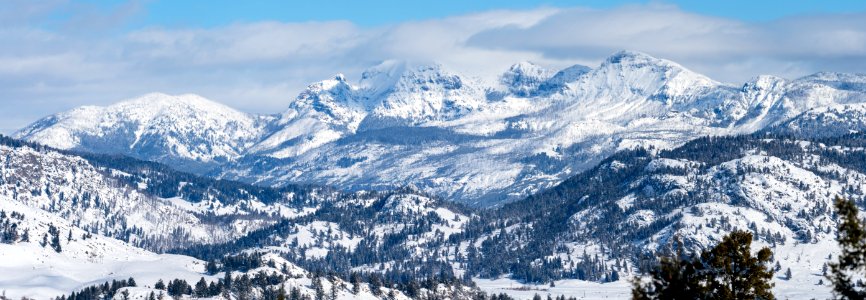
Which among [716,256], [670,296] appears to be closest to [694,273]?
[670,296]

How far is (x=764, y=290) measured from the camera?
316 ft

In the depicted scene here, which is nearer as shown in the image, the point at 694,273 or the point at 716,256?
the point at 694,273

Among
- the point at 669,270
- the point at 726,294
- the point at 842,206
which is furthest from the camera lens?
the point at 726,294

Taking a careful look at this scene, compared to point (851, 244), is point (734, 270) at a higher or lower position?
lower

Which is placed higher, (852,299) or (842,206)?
(842,206)

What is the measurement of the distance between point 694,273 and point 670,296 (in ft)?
16.3

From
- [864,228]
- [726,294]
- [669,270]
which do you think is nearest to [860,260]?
[864,228]

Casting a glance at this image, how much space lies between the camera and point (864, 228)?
7275 cm

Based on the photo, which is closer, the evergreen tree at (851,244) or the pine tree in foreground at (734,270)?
the evergreen tree at (851,244)

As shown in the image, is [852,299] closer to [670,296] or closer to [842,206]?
[842,206]

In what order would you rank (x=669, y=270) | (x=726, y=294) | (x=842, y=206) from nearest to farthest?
(x=842, y=206), (x=669, y=270), (x=726, y=294)

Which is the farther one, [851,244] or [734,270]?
[734,270]

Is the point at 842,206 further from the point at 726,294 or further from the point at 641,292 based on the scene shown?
the point at 726,294

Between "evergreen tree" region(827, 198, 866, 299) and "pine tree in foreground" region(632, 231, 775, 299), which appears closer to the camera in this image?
"evergreen tree" region(827, 198, 866, 299)
